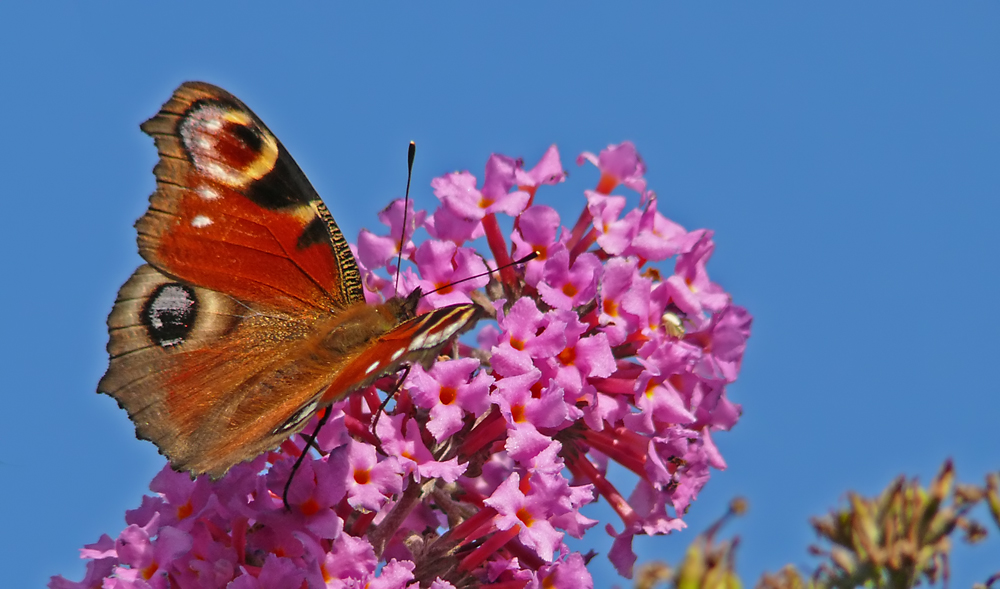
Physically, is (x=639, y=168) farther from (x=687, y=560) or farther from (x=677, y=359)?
(x=687, y=560)

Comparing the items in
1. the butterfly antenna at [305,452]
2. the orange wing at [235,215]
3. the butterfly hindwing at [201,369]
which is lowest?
the butterfly antenna at [305,452]

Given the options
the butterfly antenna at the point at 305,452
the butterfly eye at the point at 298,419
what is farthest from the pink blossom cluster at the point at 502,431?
the butterfly eye at the point at 298,419

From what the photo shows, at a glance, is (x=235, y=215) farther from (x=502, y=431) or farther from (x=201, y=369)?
(x=502, y=431)

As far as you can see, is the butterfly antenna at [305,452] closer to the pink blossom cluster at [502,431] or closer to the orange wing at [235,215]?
the pink blossom cluster at [502,431]

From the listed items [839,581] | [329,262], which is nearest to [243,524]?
[329,262]

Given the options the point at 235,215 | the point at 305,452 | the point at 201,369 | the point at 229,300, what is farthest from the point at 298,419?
the point at 235,215
